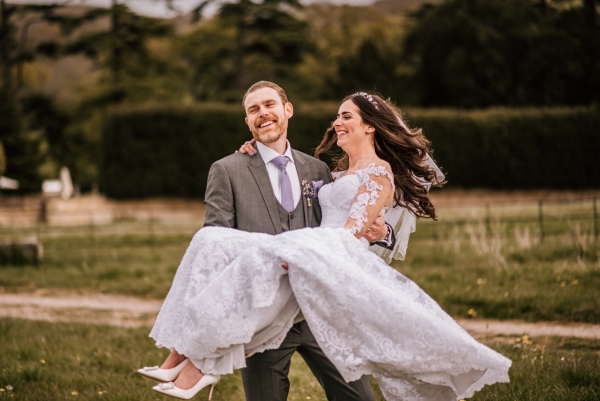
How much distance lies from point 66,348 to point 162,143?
19637mm

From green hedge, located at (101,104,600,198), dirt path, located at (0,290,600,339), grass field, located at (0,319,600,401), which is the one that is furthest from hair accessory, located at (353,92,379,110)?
green hedge, located at (101,104,600,198)

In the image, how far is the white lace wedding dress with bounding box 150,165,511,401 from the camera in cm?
353

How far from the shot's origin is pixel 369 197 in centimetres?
403

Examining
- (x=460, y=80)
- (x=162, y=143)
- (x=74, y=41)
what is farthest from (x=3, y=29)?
(x=460, y=80)

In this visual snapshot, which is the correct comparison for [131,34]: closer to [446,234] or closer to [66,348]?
[446,234]

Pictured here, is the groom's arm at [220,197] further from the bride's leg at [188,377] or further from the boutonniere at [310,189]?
the bride's leg at [188,377]

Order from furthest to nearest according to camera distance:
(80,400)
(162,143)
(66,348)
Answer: (162,143) < (66,348) < (80,400)

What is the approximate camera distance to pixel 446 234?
1545 centimetres

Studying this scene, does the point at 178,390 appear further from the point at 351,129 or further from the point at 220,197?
the point at 351,129

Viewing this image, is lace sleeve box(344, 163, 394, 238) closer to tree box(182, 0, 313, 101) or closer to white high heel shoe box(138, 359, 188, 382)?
white high heel shoe box(138, 359, 188, 382)

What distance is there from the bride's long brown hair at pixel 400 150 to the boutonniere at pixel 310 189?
552mm

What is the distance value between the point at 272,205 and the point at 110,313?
668 centimetres

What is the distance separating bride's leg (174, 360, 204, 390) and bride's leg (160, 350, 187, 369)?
8cm

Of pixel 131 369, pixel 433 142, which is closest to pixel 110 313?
pixel 131 369
